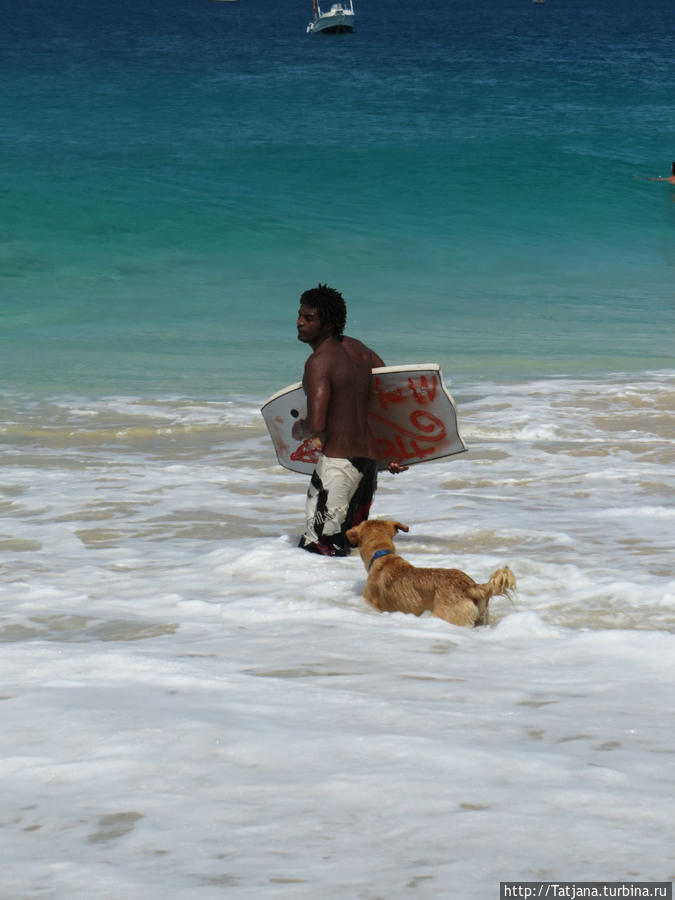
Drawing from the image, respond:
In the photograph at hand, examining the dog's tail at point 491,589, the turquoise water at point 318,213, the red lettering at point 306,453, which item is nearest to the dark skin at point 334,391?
the red lettering at point 306,453


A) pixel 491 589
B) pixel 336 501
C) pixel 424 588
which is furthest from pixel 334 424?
pixel 491 589

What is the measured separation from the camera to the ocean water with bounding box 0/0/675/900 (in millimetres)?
2873

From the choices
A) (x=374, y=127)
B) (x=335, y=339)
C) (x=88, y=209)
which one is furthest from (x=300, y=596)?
(x=374, y=127)

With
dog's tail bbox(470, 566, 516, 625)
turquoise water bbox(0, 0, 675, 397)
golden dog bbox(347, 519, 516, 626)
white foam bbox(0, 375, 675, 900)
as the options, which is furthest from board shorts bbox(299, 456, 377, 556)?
turquoise water bbox(0, 0, 675, 397)

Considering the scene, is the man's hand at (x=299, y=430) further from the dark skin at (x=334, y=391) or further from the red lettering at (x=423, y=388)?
the red lettering at (x=423, y=388)

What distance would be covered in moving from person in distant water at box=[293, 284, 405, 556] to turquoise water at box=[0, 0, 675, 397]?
641cm

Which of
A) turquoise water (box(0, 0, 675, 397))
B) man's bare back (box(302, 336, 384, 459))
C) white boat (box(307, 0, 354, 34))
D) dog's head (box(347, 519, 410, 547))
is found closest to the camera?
dog's head (box(347, 519, 410, 547))

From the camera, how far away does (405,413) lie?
6.25 meters

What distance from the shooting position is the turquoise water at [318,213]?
16.0 metres

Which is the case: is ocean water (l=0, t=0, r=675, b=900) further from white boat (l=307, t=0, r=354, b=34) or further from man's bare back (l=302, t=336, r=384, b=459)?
white boat (l=307, t=0, r=354, b=34)

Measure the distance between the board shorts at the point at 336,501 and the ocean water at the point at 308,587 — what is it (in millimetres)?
166

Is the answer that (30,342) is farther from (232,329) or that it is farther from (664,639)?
(664,639)

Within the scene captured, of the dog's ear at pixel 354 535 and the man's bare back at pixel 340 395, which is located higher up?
the man's bare back at pixel 340 395

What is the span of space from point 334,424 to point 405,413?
54 centimetres
